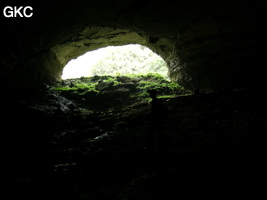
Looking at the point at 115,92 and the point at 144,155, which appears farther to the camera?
the point at 115,92

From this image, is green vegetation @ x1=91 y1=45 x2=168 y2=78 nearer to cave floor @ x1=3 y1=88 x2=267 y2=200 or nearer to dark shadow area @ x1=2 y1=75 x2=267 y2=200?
dark shadow area @ x1=2 y1=75 x2=267 y2=200

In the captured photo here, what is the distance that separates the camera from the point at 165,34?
1524 cm

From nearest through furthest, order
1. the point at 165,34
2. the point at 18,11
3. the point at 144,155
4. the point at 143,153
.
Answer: the point at 144,155 < the point at 143,153 < the point at 18,11 < the point at 165,34

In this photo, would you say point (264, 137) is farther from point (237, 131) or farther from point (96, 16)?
point (96, 16)

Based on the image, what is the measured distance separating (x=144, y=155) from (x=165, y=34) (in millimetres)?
11986

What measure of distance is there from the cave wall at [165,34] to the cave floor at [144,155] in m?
5.09

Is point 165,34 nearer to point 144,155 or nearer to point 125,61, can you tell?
point 144,155

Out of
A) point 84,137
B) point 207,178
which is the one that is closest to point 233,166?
point 207,178

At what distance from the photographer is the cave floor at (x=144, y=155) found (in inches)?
142

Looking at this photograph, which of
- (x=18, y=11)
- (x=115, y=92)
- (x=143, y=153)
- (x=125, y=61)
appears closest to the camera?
(x=143, y=153)

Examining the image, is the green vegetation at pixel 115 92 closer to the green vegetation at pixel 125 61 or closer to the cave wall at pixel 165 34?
the cave wall at pixel 165 34

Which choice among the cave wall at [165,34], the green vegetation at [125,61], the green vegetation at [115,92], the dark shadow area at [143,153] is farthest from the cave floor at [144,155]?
the green vegetation at [125,61]

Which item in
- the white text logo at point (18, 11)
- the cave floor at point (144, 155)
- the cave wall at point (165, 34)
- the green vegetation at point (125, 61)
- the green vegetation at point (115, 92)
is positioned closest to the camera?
the cave floor at point (144, 155)

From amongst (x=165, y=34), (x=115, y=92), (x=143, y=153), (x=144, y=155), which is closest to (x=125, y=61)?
(x=165, y=34)
